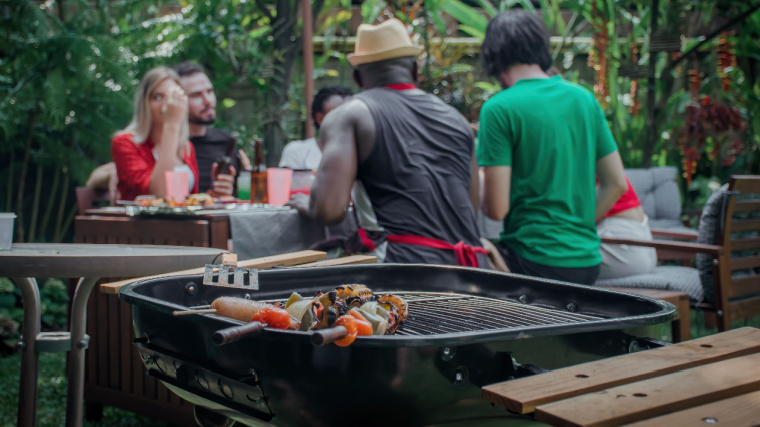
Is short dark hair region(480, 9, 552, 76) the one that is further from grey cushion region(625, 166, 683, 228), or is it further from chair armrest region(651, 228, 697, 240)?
grey cushion region(625, 166, 683, 228)

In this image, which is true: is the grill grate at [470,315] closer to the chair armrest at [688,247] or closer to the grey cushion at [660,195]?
the chair armrest at [688,247]

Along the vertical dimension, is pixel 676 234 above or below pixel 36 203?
below

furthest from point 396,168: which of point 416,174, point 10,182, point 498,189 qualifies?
point 10,182

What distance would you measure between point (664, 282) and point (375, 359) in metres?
2.87

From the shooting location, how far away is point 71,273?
1.74m

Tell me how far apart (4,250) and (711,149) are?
6.56 meters

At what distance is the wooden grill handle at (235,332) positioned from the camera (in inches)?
37.2

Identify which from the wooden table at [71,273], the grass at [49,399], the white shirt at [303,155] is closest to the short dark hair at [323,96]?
the white shirt at [303,155]

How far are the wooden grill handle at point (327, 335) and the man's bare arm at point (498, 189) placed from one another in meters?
2.13

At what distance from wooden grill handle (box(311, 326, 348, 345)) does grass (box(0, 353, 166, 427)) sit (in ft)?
8.72

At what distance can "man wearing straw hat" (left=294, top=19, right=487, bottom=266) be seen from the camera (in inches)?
106

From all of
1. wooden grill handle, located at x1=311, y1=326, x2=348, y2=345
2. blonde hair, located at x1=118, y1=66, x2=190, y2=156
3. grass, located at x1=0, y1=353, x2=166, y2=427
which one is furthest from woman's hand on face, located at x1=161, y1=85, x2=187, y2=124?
Answer: wooden grill handle, located at x1=311, y1=326, x2=348, y2=345

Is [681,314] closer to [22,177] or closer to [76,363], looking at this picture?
[76,363]

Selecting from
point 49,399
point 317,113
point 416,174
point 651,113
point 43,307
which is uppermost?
point 651,113
